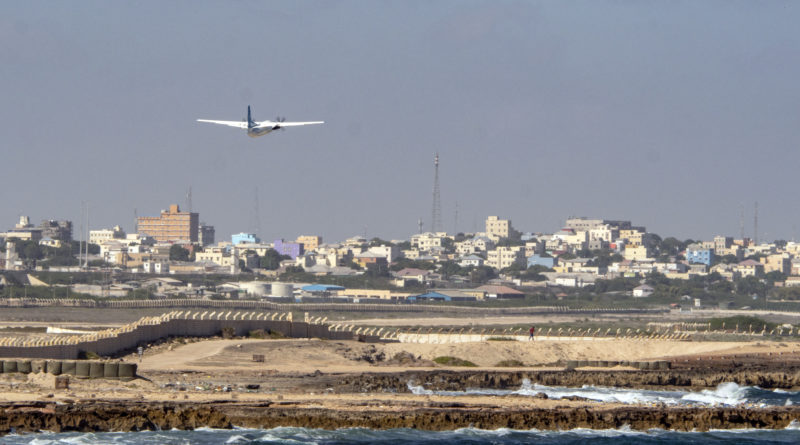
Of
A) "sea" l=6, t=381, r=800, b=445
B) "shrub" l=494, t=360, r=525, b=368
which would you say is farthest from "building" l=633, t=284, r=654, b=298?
"sea" l=6, t=381, r=800, b=445

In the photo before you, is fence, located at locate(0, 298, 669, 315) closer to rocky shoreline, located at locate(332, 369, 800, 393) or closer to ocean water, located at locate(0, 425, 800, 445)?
rocky shoreline, located at locate(332, 369, 800, 393)

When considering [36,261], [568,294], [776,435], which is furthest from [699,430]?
[36,261]

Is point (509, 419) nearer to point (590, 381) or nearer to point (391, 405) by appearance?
point (391, 405)

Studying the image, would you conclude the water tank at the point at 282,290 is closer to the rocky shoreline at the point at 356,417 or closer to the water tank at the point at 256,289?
the water tank at the point at 256,289

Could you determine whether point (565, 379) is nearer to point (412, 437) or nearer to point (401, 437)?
point (412, 437)

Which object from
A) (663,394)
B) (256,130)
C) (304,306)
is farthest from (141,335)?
(304,306)

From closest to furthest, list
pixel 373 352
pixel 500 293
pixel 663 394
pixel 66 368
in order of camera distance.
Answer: pixel 66 368, pixel 663 394, pixel 373 352, pixel 500 293
